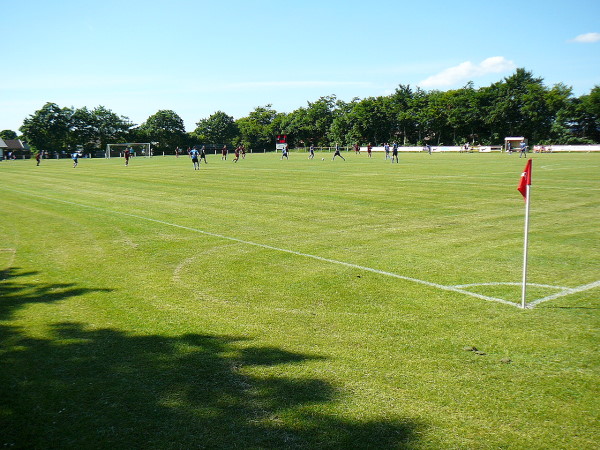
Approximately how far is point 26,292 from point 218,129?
531 ft

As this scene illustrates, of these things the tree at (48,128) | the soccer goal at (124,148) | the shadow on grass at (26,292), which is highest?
the tree at (48,128)

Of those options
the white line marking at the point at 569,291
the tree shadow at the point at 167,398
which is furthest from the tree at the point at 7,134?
the white line marking at the point at 569,291

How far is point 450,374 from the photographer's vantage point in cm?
468

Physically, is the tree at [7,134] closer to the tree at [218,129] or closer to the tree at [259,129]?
the tree at [218,129]

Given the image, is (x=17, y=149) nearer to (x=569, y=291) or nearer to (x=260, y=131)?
(x=260, y=131)

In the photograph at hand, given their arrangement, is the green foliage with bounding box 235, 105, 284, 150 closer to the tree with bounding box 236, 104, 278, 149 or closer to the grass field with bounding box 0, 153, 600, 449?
the tree with bounding box 236, 104, 278, 149

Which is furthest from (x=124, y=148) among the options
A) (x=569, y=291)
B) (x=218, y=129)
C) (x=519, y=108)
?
(x=569, y=291)

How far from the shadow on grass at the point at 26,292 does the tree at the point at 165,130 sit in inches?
5275

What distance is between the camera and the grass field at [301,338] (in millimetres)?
3850

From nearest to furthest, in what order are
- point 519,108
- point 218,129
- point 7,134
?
point 519,108
point 218,129
point 7,134

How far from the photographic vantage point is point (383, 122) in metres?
120

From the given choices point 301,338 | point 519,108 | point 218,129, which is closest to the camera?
point 301,338

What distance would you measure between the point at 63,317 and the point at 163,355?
2.10 meters

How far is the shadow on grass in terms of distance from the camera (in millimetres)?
6996
